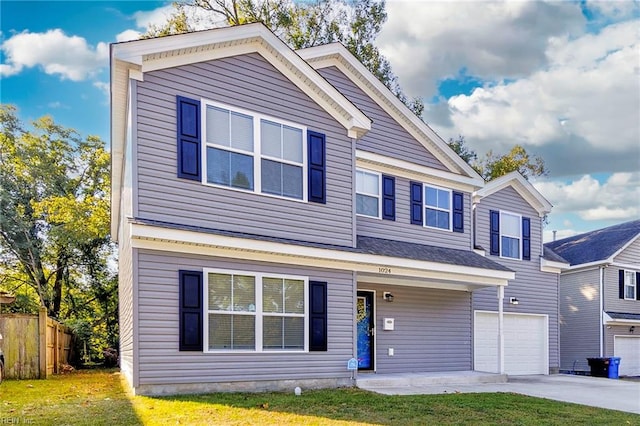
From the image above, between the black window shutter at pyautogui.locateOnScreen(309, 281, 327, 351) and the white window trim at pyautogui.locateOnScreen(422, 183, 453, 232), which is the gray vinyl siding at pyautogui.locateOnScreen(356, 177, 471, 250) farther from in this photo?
the black window shutter at pyautogui.locateOnScreen(309, 281, 327, 351)

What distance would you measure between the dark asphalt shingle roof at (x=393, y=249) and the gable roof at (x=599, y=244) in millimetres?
8503

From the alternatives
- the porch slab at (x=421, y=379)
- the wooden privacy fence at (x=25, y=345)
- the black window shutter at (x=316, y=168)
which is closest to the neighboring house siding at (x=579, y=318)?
the porch slab at (x=421, y=379)

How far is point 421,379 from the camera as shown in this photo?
1136 centimetres

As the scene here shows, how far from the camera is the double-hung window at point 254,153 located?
9.28 m

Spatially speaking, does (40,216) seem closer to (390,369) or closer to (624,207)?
(390,369)

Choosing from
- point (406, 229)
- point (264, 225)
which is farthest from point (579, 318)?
point (264, 225)

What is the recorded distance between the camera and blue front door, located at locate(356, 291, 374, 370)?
1242 cm

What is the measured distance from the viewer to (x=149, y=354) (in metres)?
8.15

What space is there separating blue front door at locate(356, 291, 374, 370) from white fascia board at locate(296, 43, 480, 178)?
452 centimetres

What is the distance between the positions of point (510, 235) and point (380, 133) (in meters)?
5.84

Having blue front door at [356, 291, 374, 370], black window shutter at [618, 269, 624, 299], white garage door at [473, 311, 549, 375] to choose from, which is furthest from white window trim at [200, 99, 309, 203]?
black window shutter at [618, 269, 624, 299]

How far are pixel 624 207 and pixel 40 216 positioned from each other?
93.0 feet

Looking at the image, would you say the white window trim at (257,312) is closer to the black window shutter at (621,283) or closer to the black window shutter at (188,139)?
the black window shutter at (188,139)

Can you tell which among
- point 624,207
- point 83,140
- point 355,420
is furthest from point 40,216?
point 624,207
